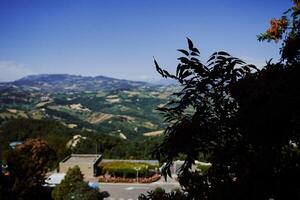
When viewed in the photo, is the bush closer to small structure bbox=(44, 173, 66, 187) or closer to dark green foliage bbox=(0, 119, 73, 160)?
small structure bbox=(44, 173, 66, 187)

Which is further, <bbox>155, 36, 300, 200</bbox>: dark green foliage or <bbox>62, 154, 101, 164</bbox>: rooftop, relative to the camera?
<bbox>62, 154, 101, 164</bbox>: rooftop

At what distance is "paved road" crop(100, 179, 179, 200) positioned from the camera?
1111 inches

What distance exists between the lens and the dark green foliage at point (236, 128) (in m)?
3.15

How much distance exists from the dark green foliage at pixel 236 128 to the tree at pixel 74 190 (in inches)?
774

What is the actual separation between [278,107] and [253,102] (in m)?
0.29

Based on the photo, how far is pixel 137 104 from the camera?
191 m

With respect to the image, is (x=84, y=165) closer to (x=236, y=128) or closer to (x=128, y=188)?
(x=128, y=188)

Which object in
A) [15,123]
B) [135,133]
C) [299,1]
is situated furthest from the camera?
[135,133]

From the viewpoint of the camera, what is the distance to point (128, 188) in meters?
31.2

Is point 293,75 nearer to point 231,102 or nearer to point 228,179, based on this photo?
point 231,102

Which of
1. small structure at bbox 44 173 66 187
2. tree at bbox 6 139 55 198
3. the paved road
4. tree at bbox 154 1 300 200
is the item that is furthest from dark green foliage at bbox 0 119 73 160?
tree at bbox 154 1 300 200

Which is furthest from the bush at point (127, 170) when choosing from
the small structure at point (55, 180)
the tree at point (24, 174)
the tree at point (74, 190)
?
the tree at point (24, 174)

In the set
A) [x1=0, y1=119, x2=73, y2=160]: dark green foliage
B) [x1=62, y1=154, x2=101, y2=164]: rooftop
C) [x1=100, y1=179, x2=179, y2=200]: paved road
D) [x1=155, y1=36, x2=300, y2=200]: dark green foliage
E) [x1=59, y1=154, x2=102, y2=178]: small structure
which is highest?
[x1=0, y1=119, x2=73, y2=160]: dark green foliage

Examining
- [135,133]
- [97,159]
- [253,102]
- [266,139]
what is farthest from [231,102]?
[135,133]
